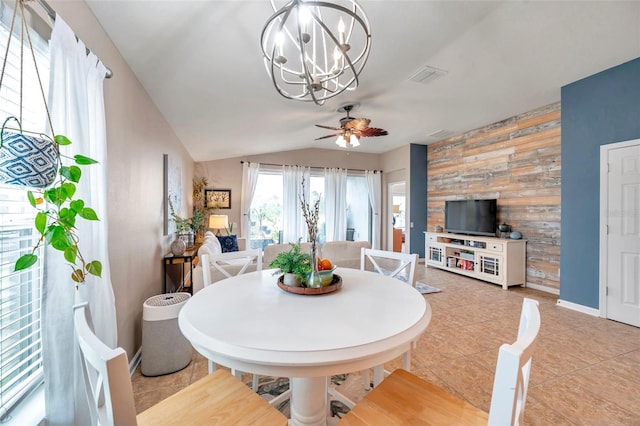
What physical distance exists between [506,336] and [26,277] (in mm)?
3553

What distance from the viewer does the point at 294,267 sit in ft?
4.65

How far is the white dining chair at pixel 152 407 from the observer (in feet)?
1.95

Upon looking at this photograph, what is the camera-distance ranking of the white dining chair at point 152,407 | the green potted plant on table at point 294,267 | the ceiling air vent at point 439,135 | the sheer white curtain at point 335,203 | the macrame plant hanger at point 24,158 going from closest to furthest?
the white dining chair at point 152,407 → the macrame plant hanger at point 24,158 → the green potted plant on table at point 294,267 → the ceiling air vent at point 439,135 → the sheer white curtain at point 335,203

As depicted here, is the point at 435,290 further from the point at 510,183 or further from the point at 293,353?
the point at 293,353

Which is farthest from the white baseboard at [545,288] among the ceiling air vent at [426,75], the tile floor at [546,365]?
the ceiling air vent at [426,75]

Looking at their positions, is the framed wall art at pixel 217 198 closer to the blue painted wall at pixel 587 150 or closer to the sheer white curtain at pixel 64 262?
the sheer white curtain at pixel 64 262

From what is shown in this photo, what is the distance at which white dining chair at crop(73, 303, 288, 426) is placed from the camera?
0.60m

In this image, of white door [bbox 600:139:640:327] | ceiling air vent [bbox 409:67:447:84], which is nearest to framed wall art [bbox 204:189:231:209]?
ceiling air vent [bbox 409:67:447:84]

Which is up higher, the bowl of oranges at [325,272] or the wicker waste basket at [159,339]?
the bowl of oranges at [325,272]

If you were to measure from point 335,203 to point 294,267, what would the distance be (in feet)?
18.6

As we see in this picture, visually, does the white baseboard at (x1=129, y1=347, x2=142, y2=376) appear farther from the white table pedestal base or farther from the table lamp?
the table lamp

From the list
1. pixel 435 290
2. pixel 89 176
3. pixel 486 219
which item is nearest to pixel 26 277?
pixel 89 176

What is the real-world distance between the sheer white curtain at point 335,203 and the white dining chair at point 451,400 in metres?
5.77

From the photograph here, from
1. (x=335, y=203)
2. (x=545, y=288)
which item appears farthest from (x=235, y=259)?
(x=335, y=203)
